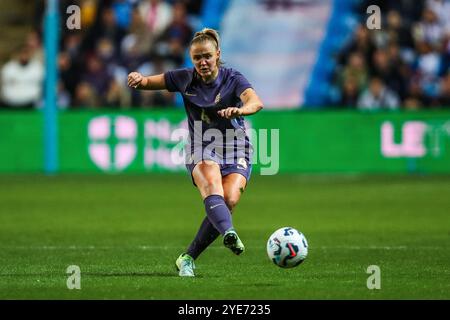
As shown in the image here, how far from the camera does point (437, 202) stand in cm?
1661

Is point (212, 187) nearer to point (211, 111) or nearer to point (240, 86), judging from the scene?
point (211, 111)

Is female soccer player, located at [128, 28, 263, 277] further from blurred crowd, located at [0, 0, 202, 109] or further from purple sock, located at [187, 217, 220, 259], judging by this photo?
blurred crowd, located at [0, 0, 202, 109]

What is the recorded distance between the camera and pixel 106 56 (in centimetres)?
2330

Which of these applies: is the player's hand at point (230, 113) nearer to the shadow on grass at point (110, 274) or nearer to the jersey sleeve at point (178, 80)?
the jersey sleeve at point (178, 80)

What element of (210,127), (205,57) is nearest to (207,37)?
(205,57)

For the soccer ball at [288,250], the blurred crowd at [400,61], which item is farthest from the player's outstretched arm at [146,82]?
the blurred crowd at [400,61]

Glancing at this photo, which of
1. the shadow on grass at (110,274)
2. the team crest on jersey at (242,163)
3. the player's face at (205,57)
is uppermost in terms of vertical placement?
the player's face at (205,57)

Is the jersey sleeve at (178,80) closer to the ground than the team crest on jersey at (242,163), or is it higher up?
higher up

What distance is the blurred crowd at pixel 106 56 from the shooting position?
904 inches

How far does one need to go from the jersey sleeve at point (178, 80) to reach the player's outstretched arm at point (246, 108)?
486mm

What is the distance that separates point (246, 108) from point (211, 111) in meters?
0.61

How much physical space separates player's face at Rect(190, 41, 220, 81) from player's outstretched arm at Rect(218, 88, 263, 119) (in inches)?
12.8

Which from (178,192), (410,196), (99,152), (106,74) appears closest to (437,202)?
(410,196)

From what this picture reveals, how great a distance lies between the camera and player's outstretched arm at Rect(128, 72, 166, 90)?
30.1 feet
